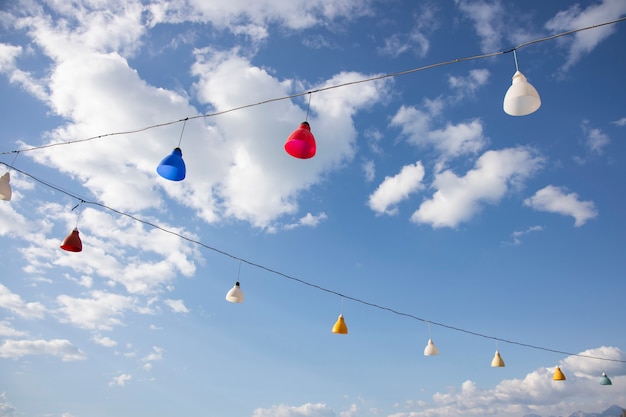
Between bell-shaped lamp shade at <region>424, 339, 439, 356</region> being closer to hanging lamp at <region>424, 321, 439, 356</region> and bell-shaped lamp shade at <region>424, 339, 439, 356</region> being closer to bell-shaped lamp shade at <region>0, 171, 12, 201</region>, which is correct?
hanging lamp at <region>424, 321, 439, 356</region>

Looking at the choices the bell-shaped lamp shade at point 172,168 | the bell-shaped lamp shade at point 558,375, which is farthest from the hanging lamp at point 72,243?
the bell-shaped lamp shade at point 558,375

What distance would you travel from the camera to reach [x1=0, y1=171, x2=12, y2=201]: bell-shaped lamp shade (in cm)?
636

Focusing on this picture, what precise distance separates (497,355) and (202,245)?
8720 mm

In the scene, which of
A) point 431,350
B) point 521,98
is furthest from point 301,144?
point 431,350

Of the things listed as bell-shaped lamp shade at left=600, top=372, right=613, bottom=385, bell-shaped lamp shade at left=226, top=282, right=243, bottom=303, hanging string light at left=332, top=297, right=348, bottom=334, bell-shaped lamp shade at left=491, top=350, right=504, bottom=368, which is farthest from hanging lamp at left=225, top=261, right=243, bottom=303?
bell-shaped lamp shade at left=600, top=372, right=613, bottom=385

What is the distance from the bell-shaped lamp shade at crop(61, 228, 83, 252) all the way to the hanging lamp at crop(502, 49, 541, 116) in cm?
639

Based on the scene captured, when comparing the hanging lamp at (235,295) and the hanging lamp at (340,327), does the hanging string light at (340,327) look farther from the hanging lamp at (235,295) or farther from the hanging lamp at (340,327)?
the hanging lamp at (235,295)

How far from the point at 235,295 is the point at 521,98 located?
6297 millimetres

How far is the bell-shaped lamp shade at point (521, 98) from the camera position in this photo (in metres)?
4.27

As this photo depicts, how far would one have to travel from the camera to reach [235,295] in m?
8.41

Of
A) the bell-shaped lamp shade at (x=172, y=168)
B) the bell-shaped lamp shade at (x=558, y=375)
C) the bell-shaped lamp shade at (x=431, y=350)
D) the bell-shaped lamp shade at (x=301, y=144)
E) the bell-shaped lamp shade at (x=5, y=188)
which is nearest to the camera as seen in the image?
the bell-shaped lamp shade at (x=301, y=144)

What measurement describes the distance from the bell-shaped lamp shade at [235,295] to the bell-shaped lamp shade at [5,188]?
409cm

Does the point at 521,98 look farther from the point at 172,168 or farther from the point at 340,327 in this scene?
the point at 340,327

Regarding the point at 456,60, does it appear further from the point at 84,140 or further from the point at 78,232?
the point at 78,232
